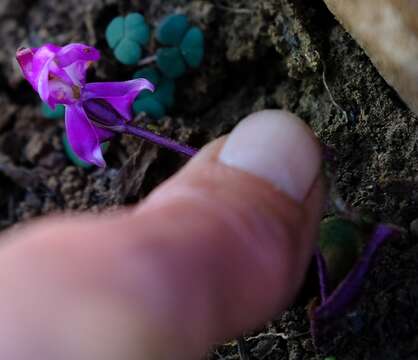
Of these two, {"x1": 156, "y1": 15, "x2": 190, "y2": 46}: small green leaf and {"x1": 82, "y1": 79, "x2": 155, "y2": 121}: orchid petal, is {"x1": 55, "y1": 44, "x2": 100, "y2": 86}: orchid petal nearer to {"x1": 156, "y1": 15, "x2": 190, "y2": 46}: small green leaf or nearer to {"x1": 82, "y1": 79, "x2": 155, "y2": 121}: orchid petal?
{"x1": 82, "y1": 79, "x2": 155, "y2": 121}: orchid petal

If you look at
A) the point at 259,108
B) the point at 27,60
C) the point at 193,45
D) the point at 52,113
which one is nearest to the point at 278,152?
the point at 27,60

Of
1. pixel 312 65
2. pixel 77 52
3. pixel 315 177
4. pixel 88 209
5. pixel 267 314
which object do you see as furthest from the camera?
pixel 88 209

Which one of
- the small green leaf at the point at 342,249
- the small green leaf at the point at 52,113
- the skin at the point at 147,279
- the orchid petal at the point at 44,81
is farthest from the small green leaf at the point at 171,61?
the skin at the point at 147,279

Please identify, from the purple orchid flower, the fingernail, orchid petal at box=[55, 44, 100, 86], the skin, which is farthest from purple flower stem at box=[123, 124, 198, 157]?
the skin

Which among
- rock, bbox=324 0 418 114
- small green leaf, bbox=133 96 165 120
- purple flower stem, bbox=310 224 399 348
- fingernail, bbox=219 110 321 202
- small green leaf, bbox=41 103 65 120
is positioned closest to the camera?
fingernail, bbox=219 110 321 202

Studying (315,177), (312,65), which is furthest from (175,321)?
(312,65)

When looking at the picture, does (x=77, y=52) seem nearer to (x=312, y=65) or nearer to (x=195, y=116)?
(x=312, y=65)

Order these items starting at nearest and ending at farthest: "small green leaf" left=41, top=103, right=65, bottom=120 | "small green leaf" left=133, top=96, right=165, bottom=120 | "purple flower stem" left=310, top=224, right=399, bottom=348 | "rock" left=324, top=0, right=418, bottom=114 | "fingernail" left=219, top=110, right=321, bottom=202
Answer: "fingernail" left=219, top=110, right=321, bottom=202
"purple flower stem" left=310, top=224, right=399, bottom=348
"rock" left=324, top=0, right=418, bottom=114
"small green leaf" left=133, top=96, right=165, bottom=120
"small green leaf" left=41, top=103, right=65, bottom=120
